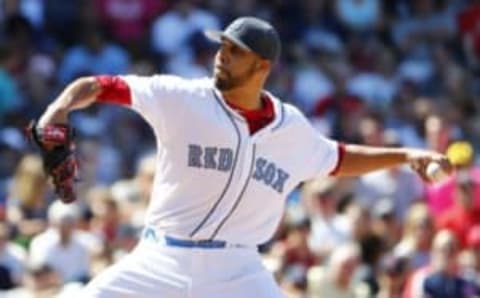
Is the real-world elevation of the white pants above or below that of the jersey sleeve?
below

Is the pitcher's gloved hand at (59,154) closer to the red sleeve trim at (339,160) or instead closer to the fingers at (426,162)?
the red sleeve trim at (339,160)

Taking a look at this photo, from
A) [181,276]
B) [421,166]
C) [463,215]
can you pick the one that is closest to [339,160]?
[421,166]

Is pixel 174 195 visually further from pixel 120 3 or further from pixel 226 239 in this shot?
pixel 120 3

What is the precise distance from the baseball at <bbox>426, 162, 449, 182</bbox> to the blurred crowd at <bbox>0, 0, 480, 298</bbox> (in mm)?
3053

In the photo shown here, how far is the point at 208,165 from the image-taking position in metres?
8.52

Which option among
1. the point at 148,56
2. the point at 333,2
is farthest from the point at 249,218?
the point at 333,2

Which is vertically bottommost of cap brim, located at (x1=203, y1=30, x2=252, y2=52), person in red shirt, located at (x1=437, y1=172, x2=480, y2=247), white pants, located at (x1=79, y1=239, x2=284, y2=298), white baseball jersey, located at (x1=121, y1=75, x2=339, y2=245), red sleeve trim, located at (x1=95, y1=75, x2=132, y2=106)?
person in red shirt, located at (x1=437, y1=172, x2=480, y2=247)

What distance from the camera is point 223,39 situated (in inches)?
336

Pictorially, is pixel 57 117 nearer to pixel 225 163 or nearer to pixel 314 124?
pixel 225 163

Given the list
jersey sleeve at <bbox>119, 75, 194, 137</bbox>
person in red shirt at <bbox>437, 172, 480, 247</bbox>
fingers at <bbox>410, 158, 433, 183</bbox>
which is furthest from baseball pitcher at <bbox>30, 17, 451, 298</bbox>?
person in red shirt at <bbox>437, 172, 480, 247</bbox>

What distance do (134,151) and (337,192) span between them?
7.82 ft

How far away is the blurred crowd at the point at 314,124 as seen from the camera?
41.4 ft

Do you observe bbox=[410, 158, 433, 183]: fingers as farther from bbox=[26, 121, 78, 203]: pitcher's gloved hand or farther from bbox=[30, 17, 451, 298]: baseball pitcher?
bbox=[26, 121, 78, 203]: pitcher's gloved hand

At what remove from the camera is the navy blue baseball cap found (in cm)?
855
